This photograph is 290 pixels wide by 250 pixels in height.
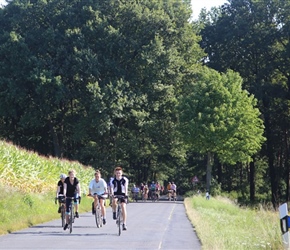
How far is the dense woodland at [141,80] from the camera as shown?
5144 centimetres

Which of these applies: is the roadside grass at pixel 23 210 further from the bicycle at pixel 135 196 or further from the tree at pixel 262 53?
the tree at pixel 262 53

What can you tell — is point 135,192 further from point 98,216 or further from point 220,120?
point 98,216

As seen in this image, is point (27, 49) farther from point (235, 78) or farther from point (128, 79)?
point (235, 78)

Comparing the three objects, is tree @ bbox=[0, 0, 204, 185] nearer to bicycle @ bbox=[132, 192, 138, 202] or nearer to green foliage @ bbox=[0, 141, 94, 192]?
bicycle @ bbox=[132, 192, 138, 202]

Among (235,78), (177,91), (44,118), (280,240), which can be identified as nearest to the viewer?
(280,240)

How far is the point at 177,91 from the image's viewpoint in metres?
60.7

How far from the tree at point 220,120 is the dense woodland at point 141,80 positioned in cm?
9

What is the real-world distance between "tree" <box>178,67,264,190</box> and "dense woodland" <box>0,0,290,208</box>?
87 mm

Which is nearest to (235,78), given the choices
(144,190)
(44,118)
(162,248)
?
(144,190)

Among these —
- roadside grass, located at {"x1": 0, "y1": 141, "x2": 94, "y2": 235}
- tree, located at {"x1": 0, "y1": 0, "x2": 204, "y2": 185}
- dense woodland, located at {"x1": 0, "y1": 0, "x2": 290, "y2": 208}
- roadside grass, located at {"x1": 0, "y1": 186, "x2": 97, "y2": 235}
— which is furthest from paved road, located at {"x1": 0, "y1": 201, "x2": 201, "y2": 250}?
tree, located at {"x1": 0, "y1": 0, "x2": 204, "y2": 185}

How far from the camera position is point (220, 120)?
49969mm

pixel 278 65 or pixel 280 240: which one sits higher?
pixel 278 65

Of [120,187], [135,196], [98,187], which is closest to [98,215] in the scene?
[98,187]

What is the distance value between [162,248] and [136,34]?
44.1m
